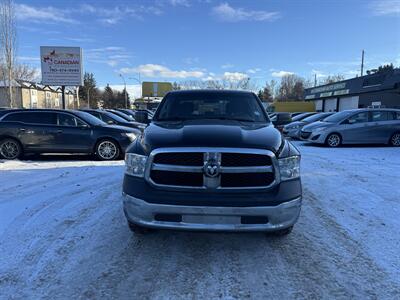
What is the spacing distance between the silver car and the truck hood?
10802 mm

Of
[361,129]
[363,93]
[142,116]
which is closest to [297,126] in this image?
[361,129]

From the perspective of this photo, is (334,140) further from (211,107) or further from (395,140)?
(211,107)

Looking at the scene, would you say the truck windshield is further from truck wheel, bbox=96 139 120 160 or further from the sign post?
the sign post

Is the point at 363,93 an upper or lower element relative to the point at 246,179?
upper

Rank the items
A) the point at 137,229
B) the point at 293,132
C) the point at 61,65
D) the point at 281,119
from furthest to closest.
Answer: the point at 61,65
the point at 293,132
the point at 281,119
the point at 137,229

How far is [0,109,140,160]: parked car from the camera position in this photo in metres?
10.3

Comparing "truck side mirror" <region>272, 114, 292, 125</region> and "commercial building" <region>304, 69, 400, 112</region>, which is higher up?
"commercial building" <region>304, 69, 400, 112</region>

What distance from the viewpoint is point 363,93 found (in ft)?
134

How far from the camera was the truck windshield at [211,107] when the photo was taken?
502 centimetres

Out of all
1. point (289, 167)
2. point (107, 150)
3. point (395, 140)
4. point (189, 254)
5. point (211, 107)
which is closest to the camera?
point (289, 167)

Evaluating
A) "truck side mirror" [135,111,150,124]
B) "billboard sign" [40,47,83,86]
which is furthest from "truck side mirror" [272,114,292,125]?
"billboard sign" [40,47,83,86]

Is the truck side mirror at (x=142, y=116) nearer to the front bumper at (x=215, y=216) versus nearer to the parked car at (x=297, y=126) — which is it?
the front bumper at (x=215, y=216)

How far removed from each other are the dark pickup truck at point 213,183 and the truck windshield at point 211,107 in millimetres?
1274

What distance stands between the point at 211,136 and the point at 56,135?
7.98m
